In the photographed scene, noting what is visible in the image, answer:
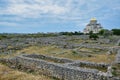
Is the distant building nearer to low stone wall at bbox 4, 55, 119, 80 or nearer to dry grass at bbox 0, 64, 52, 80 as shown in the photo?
low stone wall at bbox 4, 55, 119, 80

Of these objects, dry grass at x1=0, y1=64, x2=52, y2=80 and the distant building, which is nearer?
dry grass at x1=0, y1=64, x2=52, y2=80

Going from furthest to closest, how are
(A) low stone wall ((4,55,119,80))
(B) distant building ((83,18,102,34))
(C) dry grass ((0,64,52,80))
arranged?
(B) distant building ((83,18,102,34))
(C) dry grass ((0,64,52,80))
(A) low stone wall ((4,55,119,80))

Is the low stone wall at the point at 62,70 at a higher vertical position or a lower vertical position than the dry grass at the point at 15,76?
higher

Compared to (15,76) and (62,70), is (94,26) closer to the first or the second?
(15,76)

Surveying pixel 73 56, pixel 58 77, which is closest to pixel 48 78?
pixel 58 77

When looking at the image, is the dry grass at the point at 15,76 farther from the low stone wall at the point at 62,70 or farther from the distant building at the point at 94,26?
the distant building at the point at 94,26

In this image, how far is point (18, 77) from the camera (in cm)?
1495

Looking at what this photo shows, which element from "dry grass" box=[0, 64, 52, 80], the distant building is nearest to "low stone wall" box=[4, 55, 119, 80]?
"dry grass" box=[0, 64, 52, 80]

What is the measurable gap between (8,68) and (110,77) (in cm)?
926

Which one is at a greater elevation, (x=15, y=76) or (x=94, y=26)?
(x=94, y=26)

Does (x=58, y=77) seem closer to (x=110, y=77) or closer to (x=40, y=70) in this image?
(x=40, y=70)

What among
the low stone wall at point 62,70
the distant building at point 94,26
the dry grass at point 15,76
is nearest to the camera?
the low stone wall at point 62,70

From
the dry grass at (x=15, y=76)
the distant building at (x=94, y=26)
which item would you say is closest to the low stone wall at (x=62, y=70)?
the dry grass at (x=15, y=76)

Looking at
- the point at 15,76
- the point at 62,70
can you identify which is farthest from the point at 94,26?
the point at 62,70
